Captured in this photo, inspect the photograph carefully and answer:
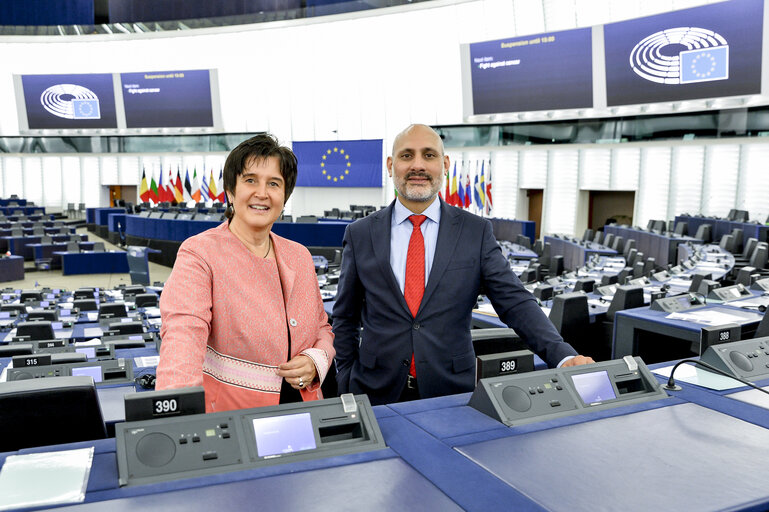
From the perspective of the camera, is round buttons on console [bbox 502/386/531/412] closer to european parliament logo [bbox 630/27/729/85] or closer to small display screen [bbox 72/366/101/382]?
small display screen [bbox 72/366/101/382]

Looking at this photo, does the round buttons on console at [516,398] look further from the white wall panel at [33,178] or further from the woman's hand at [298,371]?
the white wall panel at [33,178]

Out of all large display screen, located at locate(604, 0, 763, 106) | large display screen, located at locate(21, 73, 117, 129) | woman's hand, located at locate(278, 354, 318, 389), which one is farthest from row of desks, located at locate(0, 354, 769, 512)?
large display screen, located at locate(21, 73, 117, 129)

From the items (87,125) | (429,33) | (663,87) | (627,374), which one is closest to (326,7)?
(429,33)

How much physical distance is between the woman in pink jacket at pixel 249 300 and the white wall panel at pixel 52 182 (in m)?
30.3

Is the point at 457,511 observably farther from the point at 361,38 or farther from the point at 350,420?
the point at 361,38

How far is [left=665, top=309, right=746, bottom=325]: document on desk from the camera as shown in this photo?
3.97 m

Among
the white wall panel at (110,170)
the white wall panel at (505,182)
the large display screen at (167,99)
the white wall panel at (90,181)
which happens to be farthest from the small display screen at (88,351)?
the white wall panel at (90,181)

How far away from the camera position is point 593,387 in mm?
1717

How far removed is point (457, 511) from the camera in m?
1.11

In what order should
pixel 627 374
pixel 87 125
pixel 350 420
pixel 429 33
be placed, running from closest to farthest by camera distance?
pixel 350 420 → pixel 627 374 → pixel 429 33 → pixel 87 125

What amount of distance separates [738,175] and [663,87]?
3.34 metres

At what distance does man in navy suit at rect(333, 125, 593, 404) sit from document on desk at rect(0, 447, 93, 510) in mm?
1125

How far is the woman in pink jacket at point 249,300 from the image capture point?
5.38ft

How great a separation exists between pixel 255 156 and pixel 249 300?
0.39 meters
